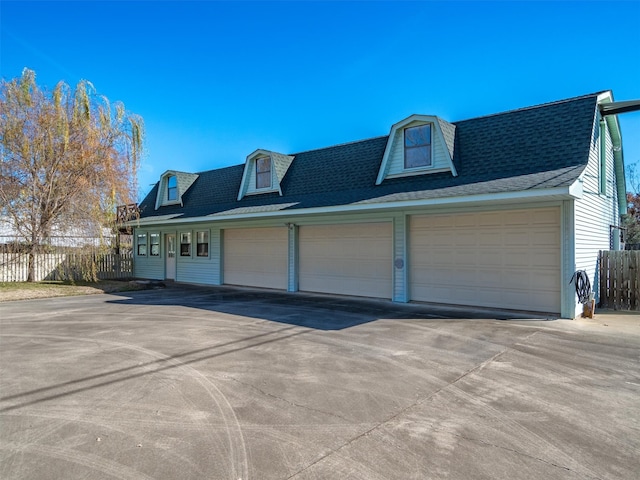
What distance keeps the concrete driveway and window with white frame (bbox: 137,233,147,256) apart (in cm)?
1218

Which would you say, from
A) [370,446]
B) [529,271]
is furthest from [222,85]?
[370,446]

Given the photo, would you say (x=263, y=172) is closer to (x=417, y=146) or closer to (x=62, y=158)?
(x=417, y=146)

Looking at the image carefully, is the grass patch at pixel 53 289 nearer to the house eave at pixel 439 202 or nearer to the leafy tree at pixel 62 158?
the leafy tree at pixel 62 158

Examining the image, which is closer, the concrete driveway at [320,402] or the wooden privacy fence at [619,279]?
the concrete driveway at [320,402]

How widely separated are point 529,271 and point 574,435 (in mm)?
6309

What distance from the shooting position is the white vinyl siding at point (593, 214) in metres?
8.62

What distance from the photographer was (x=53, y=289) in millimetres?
13203

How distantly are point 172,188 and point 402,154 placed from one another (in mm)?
11928

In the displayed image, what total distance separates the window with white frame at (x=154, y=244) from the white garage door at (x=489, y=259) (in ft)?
42.5

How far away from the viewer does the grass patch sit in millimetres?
12125

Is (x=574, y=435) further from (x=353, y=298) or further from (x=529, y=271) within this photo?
(x=353, y=298)

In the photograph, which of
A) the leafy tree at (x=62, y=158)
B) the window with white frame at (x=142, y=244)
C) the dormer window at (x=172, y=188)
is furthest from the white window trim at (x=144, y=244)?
the leafy tree at (x=62, y=158)

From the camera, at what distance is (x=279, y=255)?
14.0m

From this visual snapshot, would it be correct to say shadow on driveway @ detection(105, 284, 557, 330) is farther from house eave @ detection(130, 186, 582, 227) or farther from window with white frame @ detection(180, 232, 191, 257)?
window with white frame @ detection(180, 232, 191, 257)
